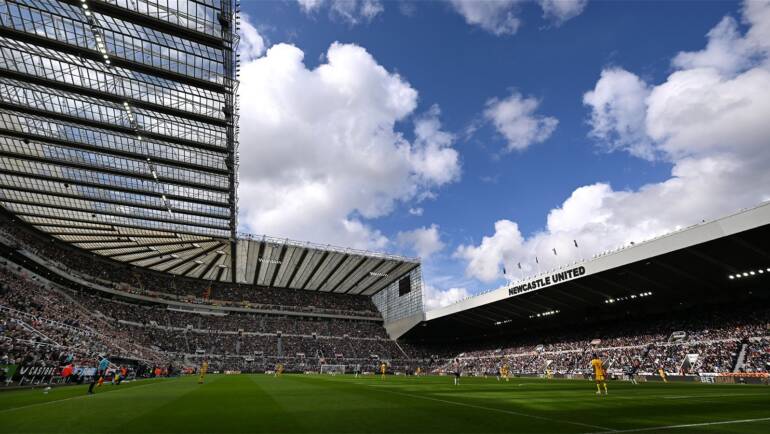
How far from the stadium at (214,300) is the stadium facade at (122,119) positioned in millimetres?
151

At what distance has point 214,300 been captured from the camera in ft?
260

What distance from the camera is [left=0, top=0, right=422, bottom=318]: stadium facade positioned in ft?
78.7

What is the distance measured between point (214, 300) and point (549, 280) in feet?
210

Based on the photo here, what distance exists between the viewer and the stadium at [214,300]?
11945 millimetres

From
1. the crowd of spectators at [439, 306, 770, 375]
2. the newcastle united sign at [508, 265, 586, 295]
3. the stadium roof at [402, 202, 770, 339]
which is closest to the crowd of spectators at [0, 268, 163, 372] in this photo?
the newcastle united sign at [508, 265, 586, 295]

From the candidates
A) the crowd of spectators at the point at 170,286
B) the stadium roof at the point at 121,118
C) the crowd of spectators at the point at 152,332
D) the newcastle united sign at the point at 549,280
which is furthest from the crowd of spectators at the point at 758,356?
the crowd of spectators at the point at 170,286

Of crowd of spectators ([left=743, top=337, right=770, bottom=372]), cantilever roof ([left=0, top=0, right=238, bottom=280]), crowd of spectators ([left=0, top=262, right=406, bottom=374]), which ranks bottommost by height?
crowd of spectators ([left=743, top=337, right=770, bottom=372])

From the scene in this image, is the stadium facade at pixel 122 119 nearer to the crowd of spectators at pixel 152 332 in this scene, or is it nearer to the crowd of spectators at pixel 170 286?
the crowd of spectators at pixel 170 286

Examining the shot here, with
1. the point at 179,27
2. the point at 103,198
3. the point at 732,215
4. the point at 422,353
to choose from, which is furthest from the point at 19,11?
the point at 422,353

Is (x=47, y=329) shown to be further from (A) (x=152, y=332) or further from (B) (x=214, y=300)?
(B) (x=214, y=300)

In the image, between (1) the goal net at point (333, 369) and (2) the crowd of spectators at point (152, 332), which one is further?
(1) the goal net at point (333, 369)

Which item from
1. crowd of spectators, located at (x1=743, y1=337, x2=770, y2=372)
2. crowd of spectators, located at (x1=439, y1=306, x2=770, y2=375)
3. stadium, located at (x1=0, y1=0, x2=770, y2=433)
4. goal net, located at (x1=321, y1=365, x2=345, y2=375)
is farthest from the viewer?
goal net, located at (x1=321, y1=365, x2=345, y2=375)

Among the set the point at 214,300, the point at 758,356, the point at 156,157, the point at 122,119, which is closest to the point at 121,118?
the point at 122,119

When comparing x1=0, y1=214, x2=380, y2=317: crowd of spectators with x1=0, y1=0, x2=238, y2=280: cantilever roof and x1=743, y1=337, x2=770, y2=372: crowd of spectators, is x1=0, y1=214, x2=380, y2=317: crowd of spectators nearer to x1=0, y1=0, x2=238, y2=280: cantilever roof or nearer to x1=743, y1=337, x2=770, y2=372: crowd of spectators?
x1=0, y1=0, x2=238, y2=280: cantilever roof
